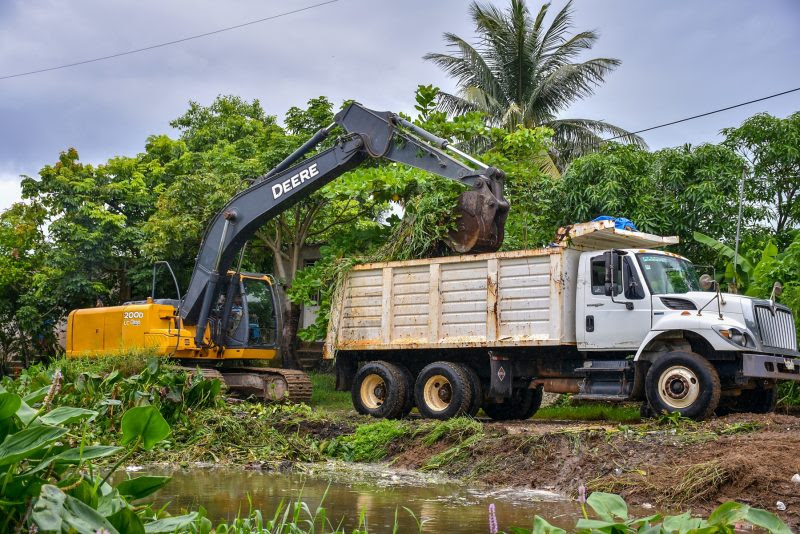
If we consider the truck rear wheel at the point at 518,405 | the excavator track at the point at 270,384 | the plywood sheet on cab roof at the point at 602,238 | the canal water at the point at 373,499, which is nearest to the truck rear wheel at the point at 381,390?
the truck rear wheel at the point at 518,405

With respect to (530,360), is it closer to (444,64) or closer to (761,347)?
(761,347)

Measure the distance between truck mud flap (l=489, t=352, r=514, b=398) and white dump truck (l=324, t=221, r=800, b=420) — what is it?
0.7 inches

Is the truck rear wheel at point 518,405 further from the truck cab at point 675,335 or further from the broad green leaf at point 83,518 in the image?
the broad green leaf at point 83,518

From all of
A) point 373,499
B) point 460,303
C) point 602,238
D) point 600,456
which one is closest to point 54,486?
point 373,499

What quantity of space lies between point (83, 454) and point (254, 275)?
585 inches

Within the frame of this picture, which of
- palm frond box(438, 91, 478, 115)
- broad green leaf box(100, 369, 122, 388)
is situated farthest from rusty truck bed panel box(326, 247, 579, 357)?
palm frond box(438, 91, 478, 115)

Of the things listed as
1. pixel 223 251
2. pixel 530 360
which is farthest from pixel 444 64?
pixel 530 360

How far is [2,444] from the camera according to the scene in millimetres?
3271

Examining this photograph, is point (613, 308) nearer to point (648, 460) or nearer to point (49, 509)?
point (648, 460)

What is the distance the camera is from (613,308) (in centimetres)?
1374

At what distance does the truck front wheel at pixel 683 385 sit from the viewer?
40.5 ft

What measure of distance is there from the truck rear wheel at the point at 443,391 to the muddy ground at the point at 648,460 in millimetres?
2659

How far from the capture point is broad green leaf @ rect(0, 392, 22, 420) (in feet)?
11.0

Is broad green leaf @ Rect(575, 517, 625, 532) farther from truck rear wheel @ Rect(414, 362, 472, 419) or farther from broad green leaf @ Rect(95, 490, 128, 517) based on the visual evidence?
truck rear wheel @ Rect(414, 362, 472, 419)
